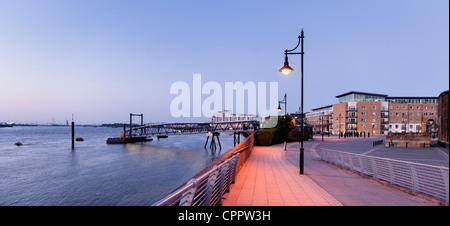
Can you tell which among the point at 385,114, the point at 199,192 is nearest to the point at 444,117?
the point at 199,192

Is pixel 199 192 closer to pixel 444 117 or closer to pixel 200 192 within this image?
pixel 200 192

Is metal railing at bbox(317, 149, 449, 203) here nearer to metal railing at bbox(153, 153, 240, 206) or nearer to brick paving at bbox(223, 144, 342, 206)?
brick paving at bbox(223, 144, 342, 206)

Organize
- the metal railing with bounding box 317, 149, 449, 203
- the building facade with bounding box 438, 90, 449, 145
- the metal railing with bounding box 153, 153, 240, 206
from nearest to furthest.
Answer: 1. the metal railing with bounding box 153, 153, 240, 206
2. the metal railing with bounding box 317, 149, 449, 203
3. the building facade with bounding box 438, 90, 449, 145

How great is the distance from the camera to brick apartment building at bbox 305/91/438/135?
76.1 metres

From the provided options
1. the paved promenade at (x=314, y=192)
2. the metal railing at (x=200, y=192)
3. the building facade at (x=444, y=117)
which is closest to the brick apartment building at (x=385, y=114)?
the building facade at (x=444, y=117)

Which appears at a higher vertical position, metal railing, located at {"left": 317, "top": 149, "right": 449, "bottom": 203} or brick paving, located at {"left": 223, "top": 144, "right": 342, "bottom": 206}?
metal railing, located at {"left": 317, "top": 149, "right": 449, "bottom": 203}

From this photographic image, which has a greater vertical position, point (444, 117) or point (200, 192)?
point (444, 117)

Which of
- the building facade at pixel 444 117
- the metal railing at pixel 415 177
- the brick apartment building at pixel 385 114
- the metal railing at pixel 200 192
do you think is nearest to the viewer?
the metal railing at pixel 200 192

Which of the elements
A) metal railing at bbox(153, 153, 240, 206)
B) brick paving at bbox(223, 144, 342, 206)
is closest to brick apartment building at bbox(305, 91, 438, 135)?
brick paving at bbox(223, 144, 342, 206)

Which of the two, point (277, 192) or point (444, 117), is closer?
point (277, 192)

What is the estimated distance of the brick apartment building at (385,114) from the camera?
76125 mm

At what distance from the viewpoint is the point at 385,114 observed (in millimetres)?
76625

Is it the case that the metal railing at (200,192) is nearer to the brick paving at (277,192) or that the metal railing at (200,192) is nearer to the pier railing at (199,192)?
the pier railing at (199,192)

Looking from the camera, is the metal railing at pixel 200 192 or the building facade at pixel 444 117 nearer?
the metal railing at pixel 200 192
